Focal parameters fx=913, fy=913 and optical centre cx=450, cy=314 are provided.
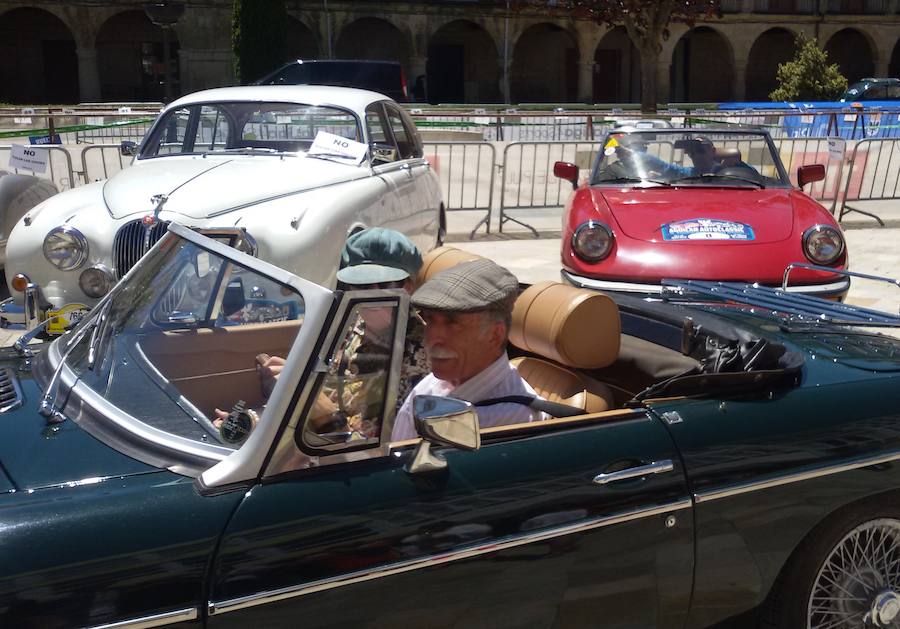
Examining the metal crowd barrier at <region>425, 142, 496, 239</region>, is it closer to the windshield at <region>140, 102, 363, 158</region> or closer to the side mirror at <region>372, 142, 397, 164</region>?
the side mirror at <region>372, 142, 397, 164</region>

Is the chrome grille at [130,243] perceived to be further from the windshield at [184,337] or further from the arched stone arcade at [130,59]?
the arched stone arcade at [130,59]

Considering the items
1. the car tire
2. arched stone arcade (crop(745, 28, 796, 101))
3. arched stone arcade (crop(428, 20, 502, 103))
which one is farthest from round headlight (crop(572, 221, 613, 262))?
arched stone arcade (crop(745, 28, 796, 101))

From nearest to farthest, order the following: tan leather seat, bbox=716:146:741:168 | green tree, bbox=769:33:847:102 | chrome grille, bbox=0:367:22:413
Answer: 1. chrome grille, bbox=0:367:22:413
2. tan leather seat, bbox=716:146:741:168
3. green tree, bbox=769:33:847:102

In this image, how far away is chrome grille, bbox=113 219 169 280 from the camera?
5500 millimetres

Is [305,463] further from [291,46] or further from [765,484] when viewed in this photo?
[291,46]

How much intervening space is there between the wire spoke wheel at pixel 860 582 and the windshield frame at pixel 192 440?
5.31 ft

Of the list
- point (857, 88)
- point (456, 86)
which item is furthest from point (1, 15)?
point (857, 88)

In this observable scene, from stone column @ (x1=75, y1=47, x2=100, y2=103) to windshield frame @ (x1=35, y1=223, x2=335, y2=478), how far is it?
3645 cm

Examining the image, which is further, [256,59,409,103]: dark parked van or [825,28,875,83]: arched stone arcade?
[825,28,875,83]: arched stone arcade

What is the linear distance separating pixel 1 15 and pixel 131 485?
40.1 metres

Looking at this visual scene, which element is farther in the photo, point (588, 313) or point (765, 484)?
point (588, 313)

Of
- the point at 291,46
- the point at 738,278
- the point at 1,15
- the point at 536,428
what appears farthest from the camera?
the point at 291,46

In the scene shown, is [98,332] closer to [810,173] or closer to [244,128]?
[244,128]

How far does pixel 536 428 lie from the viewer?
7.57 ft
